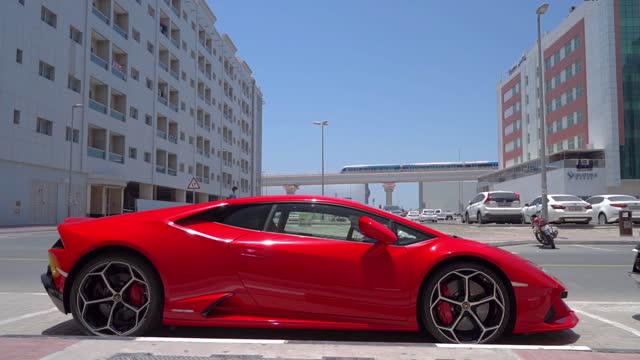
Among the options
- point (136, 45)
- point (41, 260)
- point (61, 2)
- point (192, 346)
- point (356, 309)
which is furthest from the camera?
point (136, 45)

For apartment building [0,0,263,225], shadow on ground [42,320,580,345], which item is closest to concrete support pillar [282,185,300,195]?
apartment building [0,0,263,225]

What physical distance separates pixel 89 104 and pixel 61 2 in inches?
260

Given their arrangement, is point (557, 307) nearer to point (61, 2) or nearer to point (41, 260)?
point (41, 260)

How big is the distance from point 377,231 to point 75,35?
117ft

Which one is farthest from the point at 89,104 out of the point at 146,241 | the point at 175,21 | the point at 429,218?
the point at 146,241

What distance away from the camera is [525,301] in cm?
426

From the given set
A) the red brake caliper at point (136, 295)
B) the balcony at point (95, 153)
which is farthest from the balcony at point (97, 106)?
the red brake caliper at point (136, 295)

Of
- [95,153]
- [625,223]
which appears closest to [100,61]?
[95,153]

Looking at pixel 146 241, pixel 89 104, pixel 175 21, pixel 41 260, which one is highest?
pixel 175 21

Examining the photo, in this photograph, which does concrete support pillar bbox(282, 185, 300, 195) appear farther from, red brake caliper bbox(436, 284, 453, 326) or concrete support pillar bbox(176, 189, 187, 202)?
red brake caliper bbox(436, 284, 453, 326)

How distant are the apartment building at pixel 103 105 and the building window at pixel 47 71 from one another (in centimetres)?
6

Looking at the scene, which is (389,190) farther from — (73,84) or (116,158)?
(73,84)

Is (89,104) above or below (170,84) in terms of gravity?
below

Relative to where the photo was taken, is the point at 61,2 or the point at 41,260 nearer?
the point at 41,260
